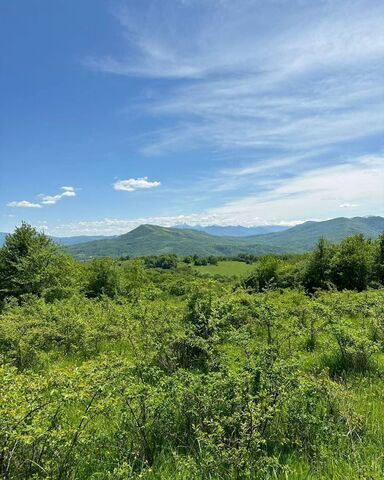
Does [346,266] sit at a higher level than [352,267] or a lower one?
higher

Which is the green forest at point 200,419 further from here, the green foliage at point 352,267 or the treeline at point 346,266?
the green foliage at point 352,267

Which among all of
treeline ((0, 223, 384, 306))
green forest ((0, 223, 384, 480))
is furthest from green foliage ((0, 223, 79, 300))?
green forest ((0, 223, 384, 480))

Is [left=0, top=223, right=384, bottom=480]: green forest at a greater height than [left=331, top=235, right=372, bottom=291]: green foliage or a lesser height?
greater

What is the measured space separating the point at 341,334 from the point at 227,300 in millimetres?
3109

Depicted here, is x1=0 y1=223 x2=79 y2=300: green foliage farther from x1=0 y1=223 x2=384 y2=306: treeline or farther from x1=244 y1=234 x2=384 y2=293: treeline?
x1=244 y1=234 x2=384 y2=293: treeline

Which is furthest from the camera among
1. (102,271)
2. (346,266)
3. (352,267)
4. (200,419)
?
(102,271)

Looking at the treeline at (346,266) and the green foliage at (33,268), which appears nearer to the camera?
the green foliage at (33,268)

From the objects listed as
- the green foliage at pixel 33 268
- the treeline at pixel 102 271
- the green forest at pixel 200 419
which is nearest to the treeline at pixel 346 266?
the treeline at pixel 102 271

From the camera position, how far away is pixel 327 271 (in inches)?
1379

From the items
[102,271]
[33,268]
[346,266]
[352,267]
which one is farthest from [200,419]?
[346,266]

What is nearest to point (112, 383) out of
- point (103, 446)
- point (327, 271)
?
point (103, 446)

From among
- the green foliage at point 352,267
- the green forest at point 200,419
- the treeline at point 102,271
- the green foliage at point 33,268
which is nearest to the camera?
the green forest at point 200,419

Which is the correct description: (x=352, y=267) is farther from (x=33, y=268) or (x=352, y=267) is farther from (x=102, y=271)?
(x=33, y=268)

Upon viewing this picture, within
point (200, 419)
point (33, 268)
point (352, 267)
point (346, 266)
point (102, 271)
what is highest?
point (33, 268)
